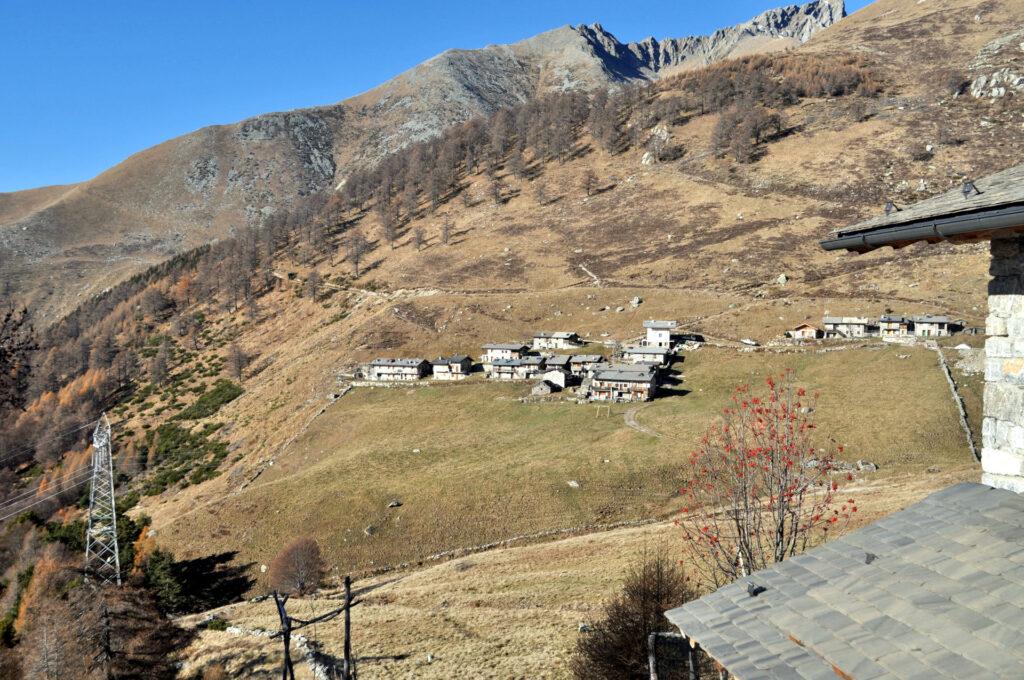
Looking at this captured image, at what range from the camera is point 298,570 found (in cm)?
4216

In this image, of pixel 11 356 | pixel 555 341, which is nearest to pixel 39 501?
pixel 555 341

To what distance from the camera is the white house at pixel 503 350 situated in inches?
3438

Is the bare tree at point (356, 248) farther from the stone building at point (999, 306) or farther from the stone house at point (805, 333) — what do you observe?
the stone building at point (999, 306)

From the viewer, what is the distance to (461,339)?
100m

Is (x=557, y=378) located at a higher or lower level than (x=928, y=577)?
lower

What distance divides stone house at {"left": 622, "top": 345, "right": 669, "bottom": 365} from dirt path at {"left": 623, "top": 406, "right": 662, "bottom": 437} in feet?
39.1

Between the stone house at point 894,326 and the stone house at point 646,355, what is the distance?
2626cm

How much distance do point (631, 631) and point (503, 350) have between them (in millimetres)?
73341

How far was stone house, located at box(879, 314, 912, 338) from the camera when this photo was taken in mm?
72188

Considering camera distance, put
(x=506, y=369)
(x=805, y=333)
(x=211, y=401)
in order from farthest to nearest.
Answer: (x=211, y=401) < (x=506, y=369) < (x=805, y=333)

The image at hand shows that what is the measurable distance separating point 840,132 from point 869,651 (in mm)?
167062

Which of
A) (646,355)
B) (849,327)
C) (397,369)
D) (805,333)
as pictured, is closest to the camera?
(849,327)

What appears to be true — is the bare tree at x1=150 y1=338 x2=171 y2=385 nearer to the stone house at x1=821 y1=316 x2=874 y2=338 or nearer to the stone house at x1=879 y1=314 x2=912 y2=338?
the stone house at x1=821 y1=316 x2=874 y2=338

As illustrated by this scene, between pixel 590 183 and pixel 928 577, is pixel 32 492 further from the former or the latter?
pixel 590 183
